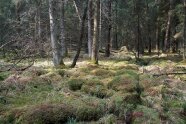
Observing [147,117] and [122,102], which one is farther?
[122,102]

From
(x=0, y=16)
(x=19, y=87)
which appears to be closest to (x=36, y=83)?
(x=19, y=87)

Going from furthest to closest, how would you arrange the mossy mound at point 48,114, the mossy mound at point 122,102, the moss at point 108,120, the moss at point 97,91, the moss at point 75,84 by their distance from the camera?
1. the moss at point 75,84
2. the moss at point 97,91
3. the mossy mound at point 122,102
4. the moss at point 108,120
5. the mossy mound at point 48,114

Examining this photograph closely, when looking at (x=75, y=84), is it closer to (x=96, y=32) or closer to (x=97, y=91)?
(x=97, y=91)

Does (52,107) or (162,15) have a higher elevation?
(162,15)

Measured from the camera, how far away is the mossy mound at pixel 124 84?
458 inches

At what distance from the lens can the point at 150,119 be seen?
8.77 metres

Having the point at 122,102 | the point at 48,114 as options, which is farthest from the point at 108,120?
the point at 122,102

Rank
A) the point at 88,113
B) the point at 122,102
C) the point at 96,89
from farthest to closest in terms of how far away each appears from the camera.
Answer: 1. the point at 96,89
2. the point at 122,102
3. the point at 88,113

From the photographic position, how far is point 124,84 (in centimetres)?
1216

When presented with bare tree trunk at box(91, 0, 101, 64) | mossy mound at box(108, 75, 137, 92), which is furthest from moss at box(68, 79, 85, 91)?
bare tree trunk at box(91, 0, 101, 64)

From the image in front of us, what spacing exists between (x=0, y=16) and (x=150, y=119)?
4361 cm

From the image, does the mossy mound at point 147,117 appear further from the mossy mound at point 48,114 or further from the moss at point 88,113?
the mossy mound at point 48,114

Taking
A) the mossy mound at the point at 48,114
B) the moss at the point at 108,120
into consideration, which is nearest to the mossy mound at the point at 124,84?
the moss at the point at 108,120

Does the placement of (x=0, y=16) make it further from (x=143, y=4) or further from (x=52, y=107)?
(x=52, y=107)
